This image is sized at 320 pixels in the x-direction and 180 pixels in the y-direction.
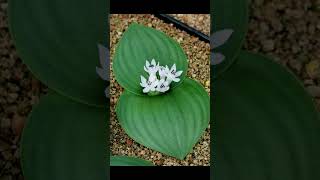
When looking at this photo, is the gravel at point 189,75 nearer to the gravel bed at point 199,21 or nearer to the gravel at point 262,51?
the gravel bed at point 199,21

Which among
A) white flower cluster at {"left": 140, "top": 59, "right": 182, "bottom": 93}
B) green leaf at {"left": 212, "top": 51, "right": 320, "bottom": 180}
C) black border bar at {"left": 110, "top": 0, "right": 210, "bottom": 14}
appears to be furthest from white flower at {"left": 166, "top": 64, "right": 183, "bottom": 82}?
green leaf at {"left": 212, "top": 51, "right": 320, "bottom": 180}

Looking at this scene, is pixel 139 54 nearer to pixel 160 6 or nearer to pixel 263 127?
pixel 160 6

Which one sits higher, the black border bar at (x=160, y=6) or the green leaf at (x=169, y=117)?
the black border bar at (x=160, y=6)

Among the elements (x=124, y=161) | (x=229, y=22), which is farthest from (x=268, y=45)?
(x=124, y=161)

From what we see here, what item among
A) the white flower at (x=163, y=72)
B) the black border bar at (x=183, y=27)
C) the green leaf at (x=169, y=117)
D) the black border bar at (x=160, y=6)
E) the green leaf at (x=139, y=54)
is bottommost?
the green leaf at (x=169, y=117)

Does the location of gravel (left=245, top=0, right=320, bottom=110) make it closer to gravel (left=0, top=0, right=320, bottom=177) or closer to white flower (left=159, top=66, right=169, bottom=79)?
gravel (left=0, top=0, right=320, bottom=177)

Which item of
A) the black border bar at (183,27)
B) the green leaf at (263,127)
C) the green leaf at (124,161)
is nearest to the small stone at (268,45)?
the green leaf at (263,127)

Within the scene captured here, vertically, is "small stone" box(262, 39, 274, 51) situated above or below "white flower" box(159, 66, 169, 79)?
above
